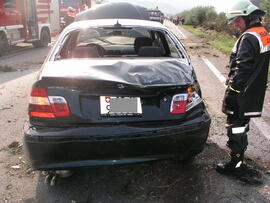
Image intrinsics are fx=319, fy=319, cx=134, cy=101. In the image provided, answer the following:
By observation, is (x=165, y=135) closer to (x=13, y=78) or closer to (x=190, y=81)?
(x=190, y=81)

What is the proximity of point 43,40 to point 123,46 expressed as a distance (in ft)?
37.8

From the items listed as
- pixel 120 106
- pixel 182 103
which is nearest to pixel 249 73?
pixel 182 103

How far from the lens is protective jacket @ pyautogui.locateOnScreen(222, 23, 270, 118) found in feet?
9.44

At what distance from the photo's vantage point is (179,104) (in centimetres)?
278

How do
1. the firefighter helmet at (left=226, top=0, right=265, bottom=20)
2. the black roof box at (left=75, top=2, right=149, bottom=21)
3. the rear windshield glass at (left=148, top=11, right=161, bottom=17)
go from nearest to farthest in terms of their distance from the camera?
the firefighter helmet at (left=226, top=0, right=265, bottom=20) < the black roof box at (left=75, top=2, right=149, bottom=21) < the rear windshield glass at (left=148, top=11, right=161, bottom=17)

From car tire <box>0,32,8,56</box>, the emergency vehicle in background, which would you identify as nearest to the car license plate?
the emergency vehicle in background

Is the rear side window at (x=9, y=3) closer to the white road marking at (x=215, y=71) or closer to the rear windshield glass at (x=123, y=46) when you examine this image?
the rear windshield glass at (x=123, y=46)

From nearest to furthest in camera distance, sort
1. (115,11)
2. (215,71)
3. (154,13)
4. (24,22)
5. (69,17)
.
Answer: (215,71), (24,22), (69,17), (115,11), (154,13)

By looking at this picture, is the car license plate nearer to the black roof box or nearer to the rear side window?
the rear side window

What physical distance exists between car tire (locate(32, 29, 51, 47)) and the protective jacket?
44.4 feet

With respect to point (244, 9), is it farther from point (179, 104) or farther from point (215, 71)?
point (215, 71)

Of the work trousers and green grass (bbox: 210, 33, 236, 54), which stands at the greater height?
the work trousers

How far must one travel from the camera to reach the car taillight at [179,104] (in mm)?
2761

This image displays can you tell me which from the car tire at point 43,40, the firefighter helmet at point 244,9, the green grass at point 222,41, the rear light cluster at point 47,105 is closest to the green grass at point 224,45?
the green grass at point 222,41
